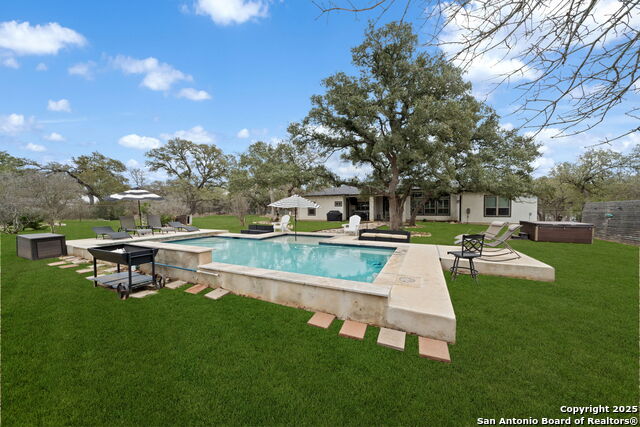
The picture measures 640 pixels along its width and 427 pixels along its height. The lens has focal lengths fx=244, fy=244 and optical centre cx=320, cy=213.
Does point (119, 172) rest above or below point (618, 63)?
above

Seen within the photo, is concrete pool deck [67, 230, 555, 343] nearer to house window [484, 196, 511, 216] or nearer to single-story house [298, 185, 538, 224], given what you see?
single-story house [298, 185, 538, 224]

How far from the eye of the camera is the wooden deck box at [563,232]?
32.2 feet

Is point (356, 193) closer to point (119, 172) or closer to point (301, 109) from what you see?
point (301, 109)

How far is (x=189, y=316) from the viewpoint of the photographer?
353cm

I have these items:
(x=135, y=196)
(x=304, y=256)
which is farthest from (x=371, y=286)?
(x=135, y=196)

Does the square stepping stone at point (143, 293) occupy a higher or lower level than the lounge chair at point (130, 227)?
lower

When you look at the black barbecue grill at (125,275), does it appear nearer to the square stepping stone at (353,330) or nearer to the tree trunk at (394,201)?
the square stepping stone at (353,330)

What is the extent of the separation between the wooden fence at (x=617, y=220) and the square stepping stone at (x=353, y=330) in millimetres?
13207

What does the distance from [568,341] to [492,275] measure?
9.04 feet

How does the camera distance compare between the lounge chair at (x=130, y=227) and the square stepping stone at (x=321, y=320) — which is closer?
the square stepping stone at (x=321, y=320)

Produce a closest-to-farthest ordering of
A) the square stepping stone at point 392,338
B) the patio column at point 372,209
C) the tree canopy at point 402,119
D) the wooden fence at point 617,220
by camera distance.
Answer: the square stepping stone at point 392,338 < the wooden fence at point 617,220 < the tree canopy at point 402,119 < the patio column at point 372,209

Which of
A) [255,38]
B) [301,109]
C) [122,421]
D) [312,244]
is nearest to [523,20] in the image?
[122,421]

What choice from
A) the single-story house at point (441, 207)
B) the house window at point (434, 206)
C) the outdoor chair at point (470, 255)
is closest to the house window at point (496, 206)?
the single-story house at point (441, 207)

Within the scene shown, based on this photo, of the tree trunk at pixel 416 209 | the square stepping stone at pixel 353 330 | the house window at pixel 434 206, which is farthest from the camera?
the house window at pixel 434 206
